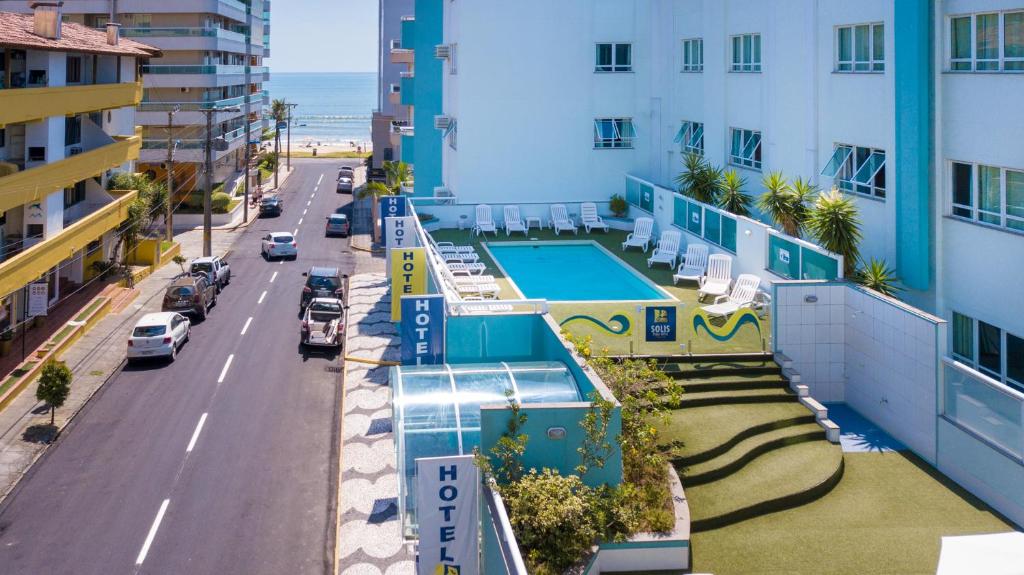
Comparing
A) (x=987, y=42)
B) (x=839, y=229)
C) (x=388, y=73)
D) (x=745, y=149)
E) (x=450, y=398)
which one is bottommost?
(x=450, y=398)

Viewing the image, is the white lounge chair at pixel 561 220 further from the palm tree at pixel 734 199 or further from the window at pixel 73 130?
the window at pixel 73 130

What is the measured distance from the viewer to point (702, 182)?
32.3 metres

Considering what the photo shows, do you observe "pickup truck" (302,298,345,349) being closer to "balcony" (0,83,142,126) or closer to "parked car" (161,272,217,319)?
"parked car" (161,272,217,319)

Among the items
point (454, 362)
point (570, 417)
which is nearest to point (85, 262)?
point (454, 362)

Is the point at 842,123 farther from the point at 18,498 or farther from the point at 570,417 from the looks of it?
the point at 18,498

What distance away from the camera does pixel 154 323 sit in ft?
102

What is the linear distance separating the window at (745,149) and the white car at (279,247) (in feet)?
92.2

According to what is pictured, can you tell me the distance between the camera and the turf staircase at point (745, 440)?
16625 mm

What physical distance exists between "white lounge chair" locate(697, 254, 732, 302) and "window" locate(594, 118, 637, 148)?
13.2m

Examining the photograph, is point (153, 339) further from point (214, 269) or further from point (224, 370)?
point (214, 269)

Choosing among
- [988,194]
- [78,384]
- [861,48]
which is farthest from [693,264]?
Result: [78,384]

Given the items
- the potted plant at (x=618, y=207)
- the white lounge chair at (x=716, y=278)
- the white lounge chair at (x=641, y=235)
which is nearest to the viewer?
the white lounge chair at (x=716, y=278)

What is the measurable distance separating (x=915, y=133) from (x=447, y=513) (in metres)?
14.4

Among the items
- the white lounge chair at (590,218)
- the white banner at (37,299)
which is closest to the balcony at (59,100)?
the white banner at (37,299)
